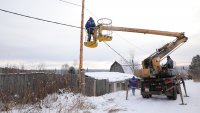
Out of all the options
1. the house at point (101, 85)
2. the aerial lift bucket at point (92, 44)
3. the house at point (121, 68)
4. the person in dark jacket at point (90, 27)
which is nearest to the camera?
the aerial lift bucket at point (92, 44)

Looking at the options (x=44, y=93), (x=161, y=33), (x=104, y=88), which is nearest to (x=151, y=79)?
(x=161, y=33)

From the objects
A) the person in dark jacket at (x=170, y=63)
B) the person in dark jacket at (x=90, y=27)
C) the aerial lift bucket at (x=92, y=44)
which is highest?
the person in dark jacket at (x=90, y=27)

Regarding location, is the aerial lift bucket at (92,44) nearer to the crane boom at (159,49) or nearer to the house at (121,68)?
the crane boom at (159,49)

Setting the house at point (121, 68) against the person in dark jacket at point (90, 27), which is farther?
the house at point (121, 68)

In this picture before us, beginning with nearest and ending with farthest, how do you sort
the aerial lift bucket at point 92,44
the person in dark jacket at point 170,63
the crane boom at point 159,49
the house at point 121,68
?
the aerial lift bucket at point 92,44, the crane boom at point 159,49, the person in dark jacket at point 170,63, the house at point 121,68

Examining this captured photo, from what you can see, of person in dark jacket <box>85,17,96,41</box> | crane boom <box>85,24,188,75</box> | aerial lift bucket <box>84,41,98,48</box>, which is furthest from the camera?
crane boom <box>85,24,188,75</box>

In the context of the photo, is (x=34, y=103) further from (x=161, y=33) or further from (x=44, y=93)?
(x=161, y=33)

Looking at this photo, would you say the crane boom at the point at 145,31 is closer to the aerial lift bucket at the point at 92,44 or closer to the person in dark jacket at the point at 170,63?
the aerial lift bucket at the point at 92,44

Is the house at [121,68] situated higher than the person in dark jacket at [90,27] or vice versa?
the person in dark jacket at [90,27]

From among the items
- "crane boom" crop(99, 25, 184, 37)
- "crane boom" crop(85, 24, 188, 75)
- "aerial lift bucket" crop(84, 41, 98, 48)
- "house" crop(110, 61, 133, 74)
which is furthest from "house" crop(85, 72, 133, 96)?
"house" crop(110, 61, 133, 74)

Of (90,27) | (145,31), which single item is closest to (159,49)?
(145,31)

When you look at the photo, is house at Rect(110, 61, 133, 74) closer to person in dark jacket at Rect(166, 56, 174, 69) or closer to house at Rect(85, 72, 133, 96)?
house at Rect(85, 72, 133, 96)

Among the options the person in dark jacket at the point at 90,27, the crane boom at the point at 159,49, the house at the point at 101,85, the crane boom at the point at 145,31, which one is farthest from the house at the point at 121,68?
the person in dark jacket at the point at 90,27

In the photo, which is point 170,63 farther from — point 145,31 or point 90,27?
point 90,27
